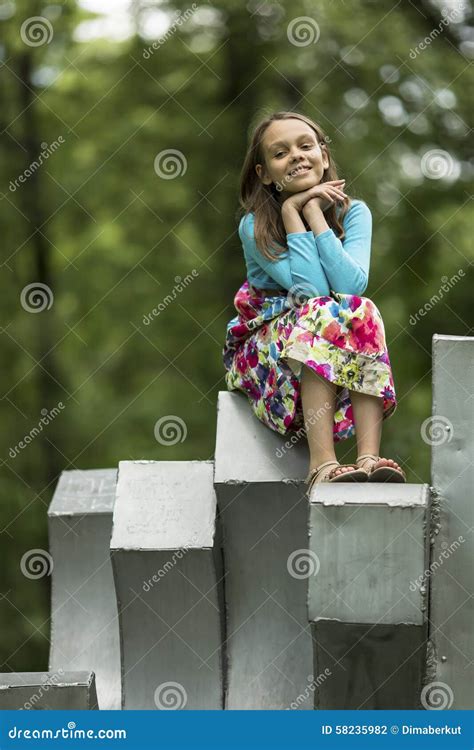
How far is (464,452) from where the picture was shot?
4.48 meters

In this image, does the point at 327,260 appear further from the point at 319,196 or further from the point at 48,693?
the point at 48,693

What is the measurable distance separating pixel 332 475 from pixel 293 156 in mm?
1254

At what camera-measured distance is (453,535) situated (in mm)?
4465

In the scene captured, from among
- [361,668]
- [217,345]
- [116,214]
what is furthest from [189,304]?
[361,668]

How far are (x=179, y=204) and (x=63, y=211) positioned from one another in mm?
1091

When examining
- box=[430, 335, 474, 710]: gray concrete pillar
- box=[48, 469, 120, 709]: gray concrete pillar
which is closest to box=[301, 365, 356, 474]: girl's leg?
box=[430, 335, 474, 710]: gray concrete pillar

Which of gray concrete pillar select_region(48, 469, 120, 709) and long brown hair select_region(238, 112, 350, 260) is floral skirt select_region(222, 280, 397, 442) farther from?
gray concrete pillar select_region(48, 469, 120, 709)

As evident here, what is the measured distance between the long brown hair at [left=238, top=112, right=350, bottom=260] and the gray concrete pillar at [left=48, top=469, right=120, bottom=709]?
1502mm

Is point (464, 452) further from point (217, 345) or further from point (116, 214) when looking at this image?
point (116, 214)

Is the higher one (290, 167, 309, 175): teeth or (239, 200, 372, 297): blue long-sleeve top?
(290, 167, 309, 175): teeth

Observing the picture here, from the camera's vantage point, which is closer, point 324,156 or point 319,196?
point 319,196

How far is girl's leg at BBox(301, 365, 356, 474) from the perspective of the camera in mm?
4676

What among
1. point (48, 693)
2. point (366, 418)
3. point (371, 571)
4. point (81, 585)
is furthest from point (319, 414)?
point (81, 585)

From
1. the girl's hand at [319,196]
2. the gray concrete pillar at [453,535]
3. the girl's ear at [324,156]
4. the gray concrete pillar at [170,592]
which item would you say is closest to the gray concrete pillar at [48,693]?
the gray concrete pillar at [170,592]
